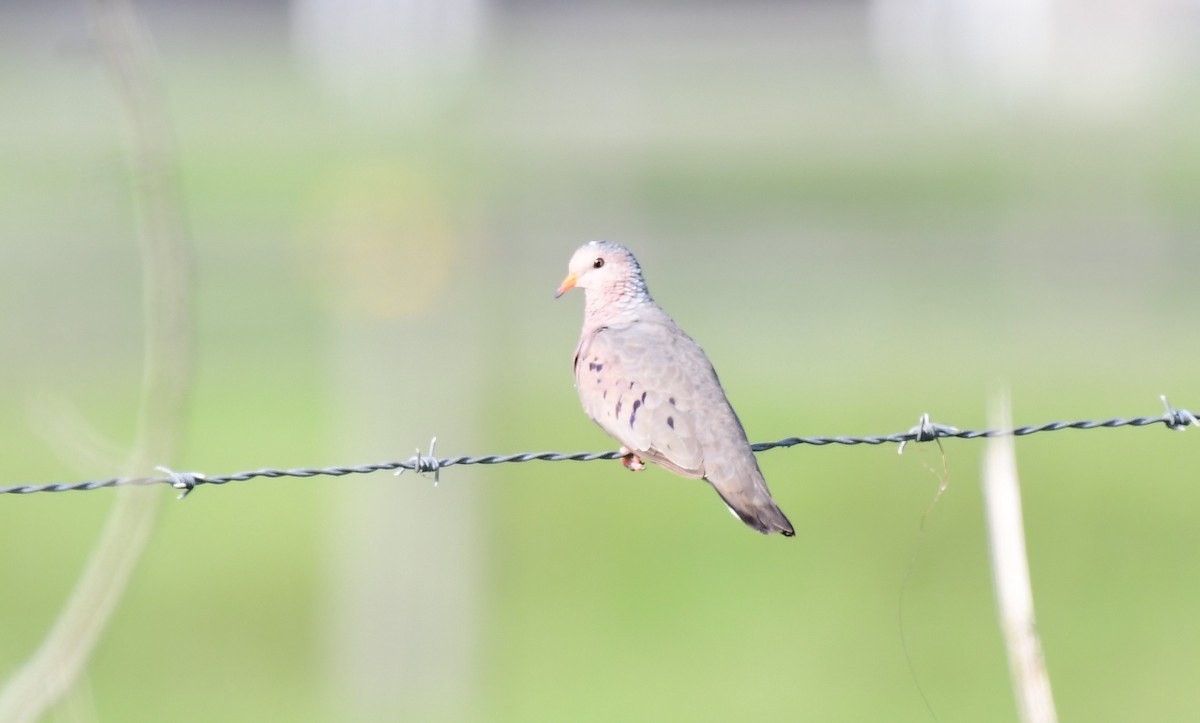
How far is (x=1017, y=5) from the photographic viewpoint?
34594 mm

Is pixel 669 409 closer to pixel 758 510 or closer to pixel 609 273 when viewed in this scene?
pixel 758 510

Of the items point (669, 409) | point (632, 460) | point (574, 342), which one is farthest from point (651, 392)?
point (574, 342)

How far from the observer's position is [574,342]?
2014 cm

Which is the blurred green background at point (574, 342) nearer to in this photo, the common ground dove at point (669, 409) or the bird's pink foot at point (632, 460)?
the common ground dove at point (669, 409)

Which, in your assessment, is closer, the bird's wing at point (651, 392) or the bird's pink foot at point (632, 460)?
the bird's wing at point (651, 392)

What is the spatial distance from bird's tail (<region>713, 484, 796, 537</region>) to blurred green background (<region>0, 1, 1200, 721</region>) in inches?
45.6

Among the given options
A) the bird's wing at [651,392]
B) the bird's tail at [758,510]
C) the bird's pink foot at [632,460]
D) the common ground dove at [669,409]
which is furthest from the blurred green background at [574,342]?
the bird's pink foot at [632,460]

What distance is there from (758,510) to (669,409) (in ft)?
1.49

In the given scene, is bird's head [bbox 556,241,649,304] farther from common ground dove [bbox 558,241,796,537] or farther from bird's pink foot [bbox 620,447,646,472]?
bird's pink foot [bbox 620,447,646,472]

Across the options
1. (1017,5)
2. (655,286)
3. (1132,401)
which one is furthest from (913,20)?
(1132,401)

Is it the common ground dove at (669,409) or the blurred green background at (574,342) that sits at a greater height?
the blurred green background at (574,342)

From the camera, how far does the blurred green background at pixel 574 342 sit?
10.3m

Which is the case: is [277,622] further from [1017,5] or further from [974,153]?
[1017,5]

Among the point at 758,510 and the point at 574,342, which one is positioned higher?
the point at 574,342
